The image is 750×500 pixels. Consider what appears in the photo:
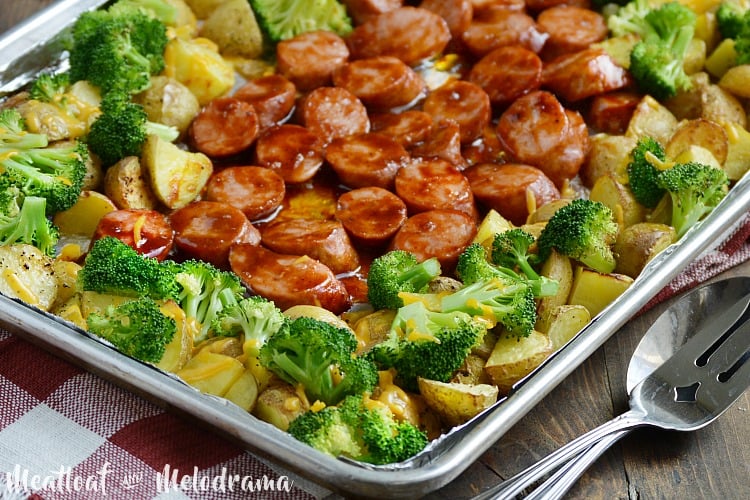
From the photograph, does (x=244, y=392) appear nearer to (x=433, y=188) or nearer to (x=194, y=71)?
(x=433, y=188)

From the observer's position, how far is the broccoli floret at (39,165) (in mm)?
3244

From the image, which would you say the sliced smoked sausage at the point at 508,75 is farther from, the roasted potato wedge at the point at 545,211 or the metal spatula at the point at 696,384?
the metal spatula at the point at 696,384

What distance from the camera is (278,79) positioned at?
401cm

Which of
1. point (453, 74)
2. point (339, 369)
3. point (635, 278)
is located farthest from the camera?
point (453, 74)

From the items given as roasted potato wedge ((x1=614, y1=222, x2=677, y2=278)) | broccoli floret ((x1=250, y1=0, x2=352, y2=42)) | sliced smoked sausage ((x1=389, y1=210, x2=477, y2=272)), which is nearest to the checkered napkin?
sliced smoked sausage ((x1=389, y1=210, x2=477, y2=272))

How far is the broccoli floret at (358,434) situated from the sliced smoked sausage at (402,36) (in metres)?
2.13

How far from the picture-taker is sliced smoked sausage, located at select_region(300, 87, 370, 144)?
3840mm

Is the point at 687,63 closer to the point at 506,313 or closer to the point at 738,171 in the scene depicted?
the point at 738,171

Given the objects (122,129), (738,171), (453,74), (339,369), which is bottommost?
(738,171)

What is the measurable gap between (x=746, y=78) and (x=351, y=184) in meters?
1.75

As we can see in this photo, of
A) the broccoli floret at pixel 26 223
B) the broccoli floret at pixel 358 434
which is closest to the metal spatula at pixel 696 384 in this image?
the broccoli floret at pixel 358 434

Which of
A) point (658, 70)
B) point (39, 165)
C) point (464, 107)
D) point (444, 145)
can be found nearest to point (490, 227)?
point (444, 145)

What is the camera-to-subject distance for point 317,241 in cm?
328

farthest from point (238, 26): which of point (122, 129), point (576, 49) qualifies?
point (576, 49)
